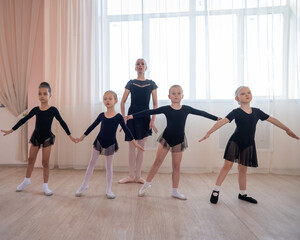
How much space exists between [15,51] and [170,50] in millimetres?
2601

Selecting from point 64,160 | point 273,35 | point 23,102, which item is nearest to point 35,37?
point 23,102

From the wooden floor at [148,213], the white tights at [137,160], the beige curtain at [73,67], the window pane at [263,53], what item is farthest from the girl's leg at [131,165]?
the window pane at [263,53]

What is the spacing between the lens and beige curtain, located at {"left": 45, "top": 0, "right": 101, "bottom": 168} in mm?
3359

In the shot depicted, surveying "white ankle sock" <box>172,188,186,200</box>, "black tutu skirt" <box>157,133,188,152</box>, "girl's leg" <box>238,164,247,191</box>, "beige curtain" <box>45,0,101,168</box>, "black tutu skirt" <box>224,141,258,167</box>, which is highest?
"beige curtain" <box>45,0,101,168</box>

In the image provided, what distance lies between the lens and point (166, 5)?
3275 mm

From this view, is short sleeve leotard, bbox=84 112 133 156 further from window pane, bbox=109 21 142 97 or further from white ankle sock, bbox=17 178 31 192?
window pane, bbox=109 21 142 97

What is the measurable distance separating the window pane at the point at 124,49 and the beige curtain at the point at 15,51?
1.40 m

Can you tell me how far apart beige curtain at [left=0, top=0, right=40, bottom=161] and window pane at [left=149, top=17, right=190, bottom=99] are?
2.07m

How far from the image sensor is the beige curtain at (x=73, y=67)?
336cm

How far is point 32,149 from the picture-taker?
2389 mm

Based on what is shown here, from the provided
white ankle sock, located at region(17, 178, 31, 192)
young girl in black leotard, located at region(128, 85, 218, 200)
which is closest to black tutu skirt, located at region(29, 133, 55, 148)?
white ankle sock, located at region(17, 178, 31, 192)

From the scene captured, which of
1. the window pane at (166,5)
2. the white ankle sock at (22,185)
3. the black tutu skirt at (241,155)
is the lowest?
the white ankle sock at (22,185)

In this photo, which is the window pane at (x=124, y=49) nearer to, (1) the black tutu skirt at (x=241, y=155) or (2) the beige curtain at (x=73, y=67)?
(2) the beige curtain at (x=73, y=67)

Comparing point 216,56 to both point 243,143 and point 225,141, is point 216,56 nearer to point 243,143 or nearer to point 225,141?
point 225,141
